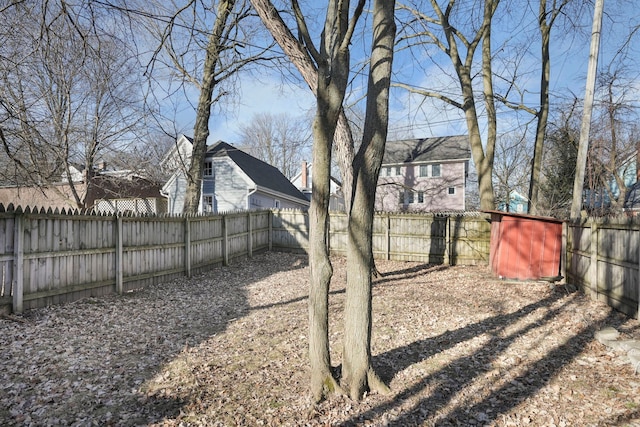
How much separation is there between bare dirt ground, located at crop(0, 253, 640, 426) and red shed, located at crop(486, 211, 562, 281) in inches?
49.0

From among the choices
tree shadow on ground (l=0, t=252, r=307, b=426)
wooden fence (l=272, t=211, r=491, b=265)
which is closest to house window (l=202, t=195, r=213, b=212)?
wooden fence (l=272, t=211, r=491, b=265)

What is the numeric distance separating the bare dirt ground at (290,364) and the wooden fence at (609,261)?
0.91ft

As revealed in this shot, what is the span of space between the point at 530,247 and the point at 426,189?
60.3 feet

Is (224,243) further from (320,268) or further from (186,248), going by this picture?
(320,268)

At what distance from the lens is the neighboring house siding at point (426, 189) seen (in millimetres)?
25766

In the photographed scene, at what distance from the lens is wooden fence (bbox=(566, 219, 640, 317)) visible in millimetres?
5402

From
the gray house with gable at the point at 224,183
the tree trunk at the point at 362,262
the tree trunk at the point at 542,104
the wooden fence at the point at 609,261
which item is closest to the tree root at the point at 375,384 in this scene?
the tree trunk at the point at 362,262

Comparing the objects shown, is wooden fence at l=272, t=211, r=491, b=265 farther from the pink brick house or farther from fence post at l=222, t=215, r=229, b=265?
the pink brick house

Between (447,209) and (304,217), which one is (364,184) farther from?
(447,209)

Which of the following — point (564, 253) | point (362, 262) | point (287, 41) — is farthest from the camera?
point (564, 253)

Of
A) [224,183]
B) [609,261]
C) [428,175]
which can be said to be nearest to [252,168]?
[224,183]

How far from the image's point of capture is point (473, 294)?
7.46 meters

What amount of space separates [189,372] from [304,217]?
32.8ft

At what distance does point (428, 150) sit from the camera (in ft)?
89.6
